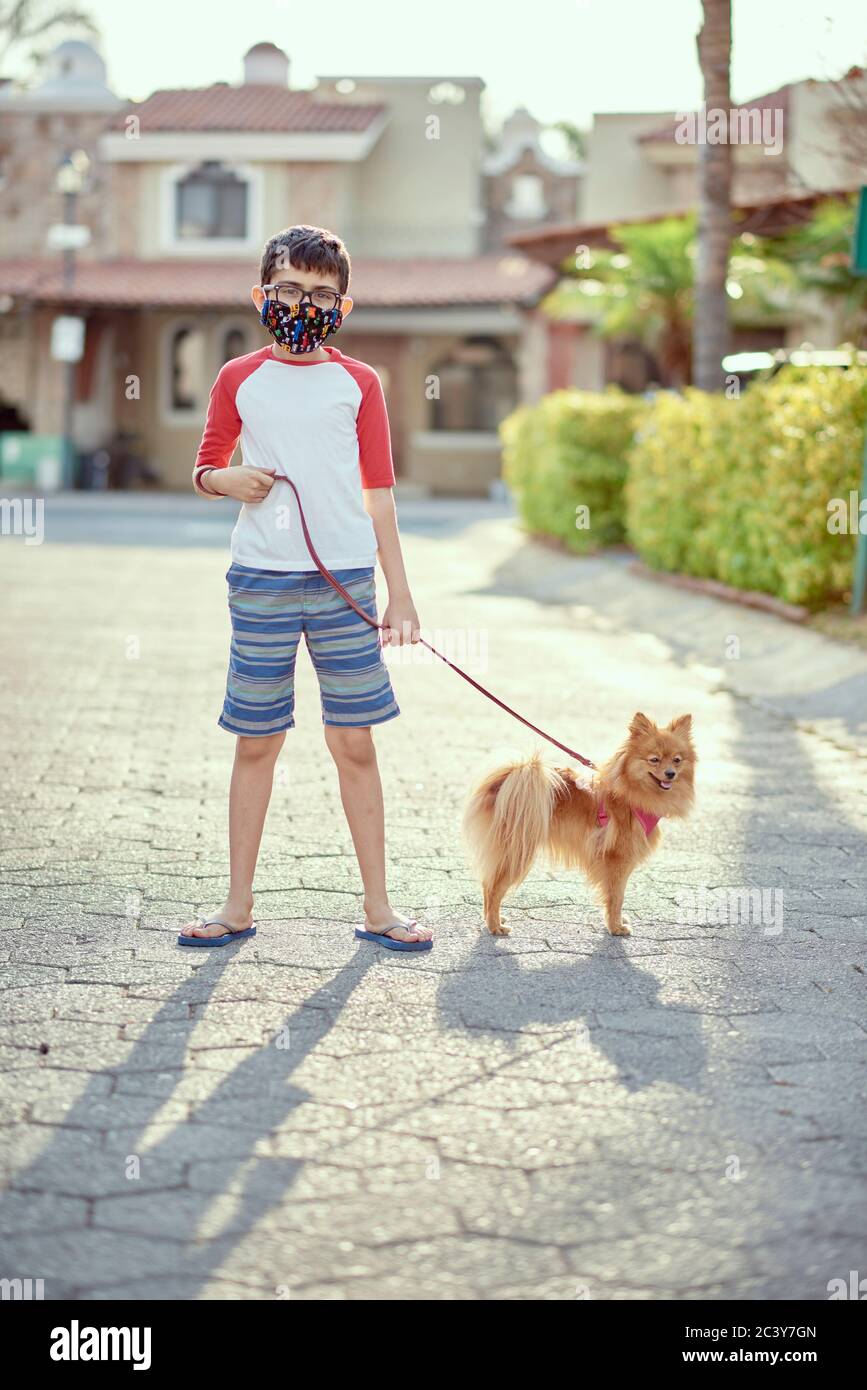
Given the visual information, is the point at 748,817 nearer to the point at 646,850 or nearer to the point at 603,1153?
the point at 646,850

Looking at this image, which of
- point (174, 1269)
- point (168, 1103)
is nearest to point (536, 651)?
point (168, 1103)

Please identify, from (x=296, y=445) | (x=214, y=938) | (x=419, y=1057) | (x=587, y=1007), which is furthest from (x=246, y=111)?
(x=419, y=1057)

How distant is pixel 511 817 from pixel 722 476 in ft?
32.9

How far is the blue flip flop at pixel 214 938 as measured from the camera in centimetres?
521

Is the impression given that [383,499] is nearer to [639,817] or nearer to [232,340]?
[639,817]

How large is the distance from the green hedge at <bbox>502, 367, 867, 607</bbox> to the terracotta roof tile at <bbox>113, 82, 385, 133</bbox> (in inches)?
701

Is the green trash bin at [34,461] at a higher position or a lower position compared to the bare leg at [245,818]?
higher

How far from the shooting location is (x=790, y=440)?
13023mm

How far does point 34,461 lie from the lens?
33344mm

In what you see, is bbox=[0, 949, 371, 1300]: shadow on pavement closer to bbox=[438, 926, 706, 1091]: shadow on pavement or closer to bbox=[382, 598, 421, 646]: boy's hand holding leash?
bbox=[438, 926, 706, 1091]: shadow on pavement

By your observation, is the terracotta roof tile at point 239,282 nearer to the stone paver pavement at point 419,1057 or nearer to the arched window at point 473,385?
the arched window at point 473,385

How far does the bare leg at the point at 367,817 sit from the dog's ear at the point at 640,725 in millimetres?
811

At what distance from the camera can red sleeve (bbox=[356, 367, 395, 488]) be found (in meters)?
5.07

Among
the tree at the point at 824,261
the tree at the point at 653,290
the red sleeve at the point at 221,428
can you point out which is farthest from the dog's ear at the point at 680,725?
the tree at the point at 653,290
